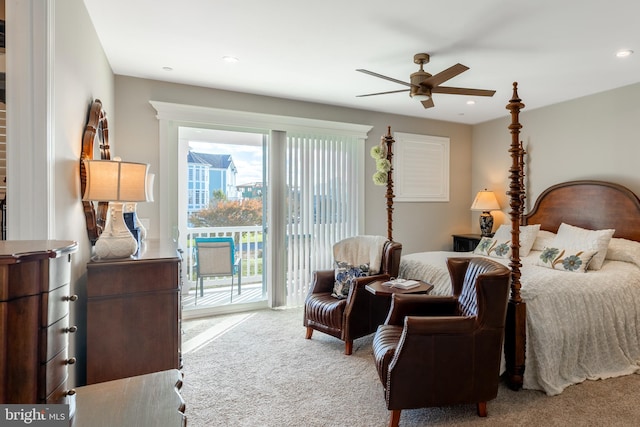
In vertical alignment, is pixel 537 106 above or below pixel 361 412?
above

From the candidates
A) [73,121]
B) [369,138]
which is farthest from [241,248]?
[73,121]

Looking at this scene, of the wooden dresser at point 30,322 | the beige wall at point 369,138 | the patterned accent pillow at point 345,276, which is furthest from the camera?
the beige wall at point 369,138

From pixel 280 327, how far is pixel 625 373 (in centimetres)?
302

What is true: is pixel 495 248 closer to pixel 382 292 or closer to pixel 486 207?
pixel 486 207

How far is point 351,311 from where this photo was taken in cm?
306

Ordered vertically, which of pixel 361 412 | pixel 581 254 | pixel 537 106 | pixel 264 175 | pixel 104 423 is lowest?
pixel 361 412

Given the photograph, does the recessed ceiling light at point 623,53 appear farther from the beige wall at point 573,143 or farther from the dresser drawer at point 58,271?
the dresser drawer at point 58,271

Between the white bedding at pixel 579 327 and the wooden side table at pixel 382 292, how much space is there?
0.36 metres

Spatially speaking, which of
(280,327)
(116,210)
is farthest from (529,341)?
(116,210)

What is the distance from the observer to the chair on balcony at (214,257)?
4.62m

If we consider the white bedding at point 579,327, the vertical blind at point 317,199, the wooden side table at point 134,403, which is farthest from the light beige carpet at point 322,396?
the vertical blind at point 317,199

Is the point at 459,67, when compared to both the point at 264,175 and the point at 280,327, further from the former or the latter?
the point at 280,327

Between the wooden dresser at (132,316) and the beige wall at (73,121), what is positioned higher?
the beige wall at (73,121)

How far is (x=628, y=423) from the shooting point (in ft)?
6.89
